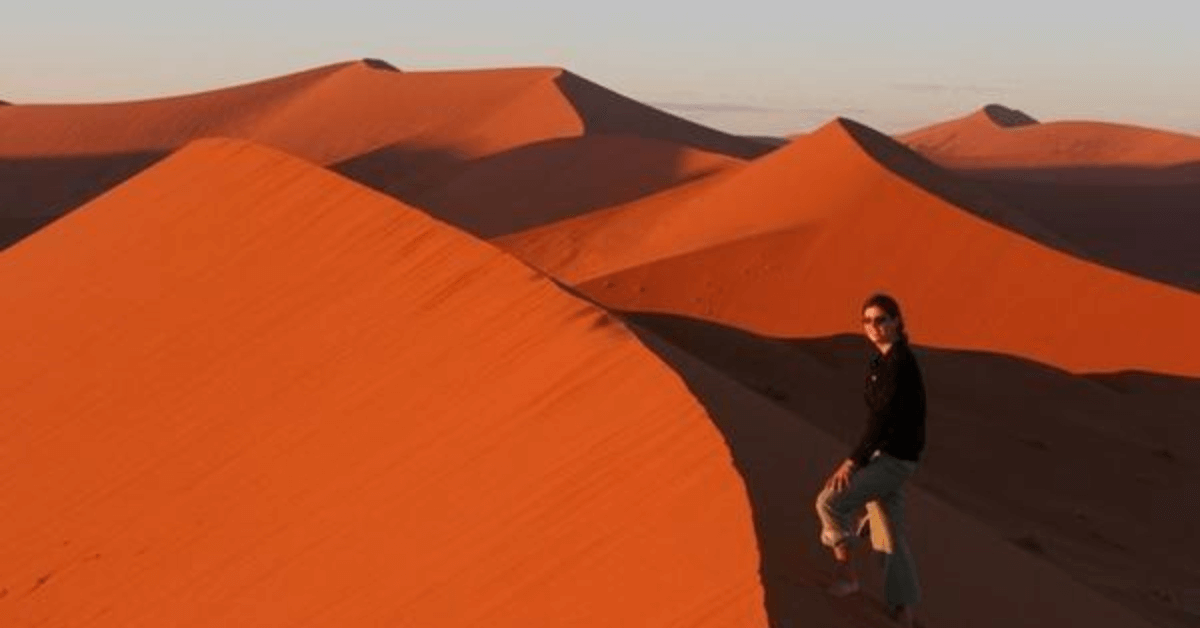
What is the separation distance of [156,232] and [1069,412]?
9.52m

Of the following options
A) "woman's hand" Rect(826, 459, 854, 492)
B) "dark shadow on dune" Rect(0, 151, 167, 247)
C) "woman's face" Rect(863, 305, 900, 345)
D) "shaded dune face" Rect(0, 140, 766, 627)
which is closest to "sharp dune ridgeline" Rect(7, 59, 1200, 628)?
"shaded dune face" Rect(0, 140, 766, 627)

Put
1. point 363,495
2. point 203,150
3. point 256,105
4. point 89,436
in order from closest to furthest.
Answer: point 363,495
point 89,436
point 203,150
point 256,105

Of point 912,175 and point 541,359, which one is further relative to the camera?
point 912,175

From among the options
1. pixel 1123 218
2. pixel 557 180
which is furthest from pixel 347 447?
pixel 1123 218

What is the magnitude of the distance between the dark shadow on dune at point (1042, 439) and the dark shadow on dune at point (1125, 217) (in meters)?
26.7

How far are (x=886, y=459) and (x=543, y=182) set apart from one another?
135ft

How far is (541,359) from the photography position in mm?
10117

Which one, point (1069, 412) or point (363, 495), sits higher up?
point (363, 495)

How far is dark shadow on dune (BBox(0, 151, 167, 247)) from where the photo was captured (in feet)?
189

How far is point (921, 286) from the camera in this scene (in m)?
26.2

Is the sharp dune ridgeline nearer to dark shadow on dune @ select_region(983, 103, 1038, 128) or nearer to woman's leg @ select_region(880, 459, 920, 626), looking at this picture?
woman's leg @ select_region(880, 459, 920, 626)

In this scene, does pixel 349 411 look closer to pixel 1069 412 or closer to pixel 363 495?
pixel 363 495

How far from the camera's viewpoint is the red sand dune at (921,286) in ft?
80.3

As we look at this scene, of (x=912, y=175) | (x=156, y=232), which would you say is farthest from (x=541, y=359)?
(x=912, y=175)
